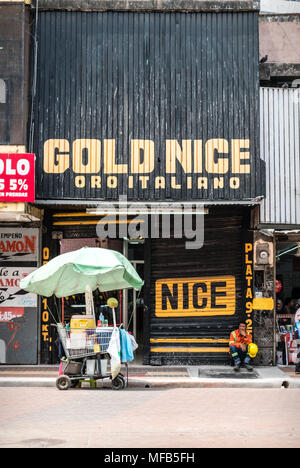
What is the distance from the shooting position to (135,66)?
53.8 ft

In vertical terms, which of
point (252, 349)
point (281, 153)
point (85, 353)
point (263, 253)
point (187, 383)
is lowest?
point (187, 383)

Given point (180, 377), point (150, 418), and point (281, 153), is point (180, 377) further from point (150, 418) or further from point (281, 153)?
point (281, 153)

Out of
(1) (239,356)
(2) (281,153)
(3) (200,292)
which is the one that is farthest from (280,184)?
(1) (239,356)

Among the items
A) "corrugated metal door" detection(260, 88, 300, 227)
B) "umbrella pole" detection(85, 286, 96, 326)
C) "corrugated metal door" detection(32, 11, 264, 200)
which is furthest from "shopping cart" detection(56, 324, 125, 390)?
"corrugated metal door" detection(260, 88, 300, 227)

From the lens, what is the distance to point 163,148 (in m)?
16.2

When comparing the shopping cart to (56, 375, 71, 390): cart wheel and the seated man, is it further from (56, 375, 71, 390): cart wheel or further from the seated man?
the seated man

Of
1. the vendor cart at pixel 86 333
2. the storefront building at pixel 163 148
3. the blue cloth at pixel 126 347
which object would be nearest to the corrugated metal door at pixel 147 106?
the storefront building at pixel 163 148

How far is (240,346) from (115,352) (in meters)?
3.98

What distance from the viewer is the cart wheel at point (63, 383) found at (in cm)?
1315

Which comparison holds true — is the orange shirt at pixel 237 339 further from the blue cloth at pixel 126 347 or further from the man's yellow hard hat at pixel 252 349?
the blue cloth at pixel 126 347

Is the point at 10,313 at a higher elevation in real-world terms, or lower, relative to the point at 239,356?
higher

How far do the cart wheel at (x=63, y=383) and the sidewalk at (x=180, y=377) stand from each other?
89 cm

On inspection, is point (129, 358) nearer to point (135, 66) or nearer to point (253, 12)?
point (135, 66)
